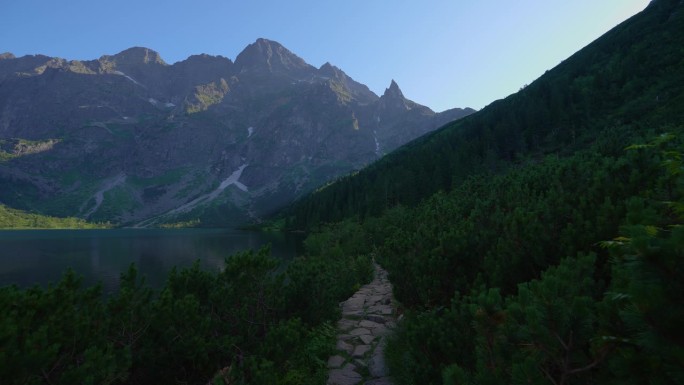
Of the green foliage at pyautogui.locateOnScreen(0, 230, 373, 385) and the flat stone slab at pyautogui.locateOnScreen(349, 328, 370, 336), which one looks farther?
the flat stone slab at pyautogui.locateOnScreen(349, 328, 370, 336)

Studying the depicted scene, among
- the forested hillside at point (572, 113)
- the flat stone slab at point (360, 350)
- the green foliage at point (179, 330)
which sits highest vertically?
the forested hillside at point (572, 113)

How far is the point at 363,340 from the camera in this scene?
37.1 ft

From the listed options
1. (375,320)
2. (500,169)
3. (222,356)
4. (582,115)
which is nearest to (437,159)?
(500,169)

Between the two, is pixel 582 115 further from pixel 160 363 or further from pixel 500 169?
pixel 160 363

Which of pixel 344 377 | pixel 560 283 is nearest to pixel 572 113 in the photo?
pixel 344 377

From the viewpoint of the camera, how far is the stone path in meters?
8.80

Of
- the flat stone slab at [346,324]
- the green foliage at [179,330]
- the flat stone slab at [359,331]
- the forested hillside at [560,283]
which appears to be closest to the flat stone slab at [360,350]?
the green foliage at [179,330]

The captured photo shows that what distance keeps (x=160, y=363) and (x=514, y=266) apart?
8.20 m

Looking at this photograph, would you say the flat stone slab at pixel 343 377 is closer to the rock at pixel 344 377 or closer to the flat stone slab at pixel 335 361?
the rock at pixel 344 377

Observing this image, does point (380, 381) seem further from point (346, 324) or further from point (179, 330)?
point (179, 330)

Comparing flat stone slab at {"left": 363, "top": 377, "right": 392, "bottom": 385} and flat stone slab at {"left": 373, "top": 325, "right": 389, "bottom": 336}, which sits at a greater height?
flat stone slab at {"left": 363, "top": 377, "right": 392, "bottom": 385}

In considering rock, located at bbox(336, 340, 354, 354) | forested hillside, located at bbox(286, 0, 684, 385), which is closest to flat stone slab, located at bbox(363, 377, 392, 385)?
forested hillside, located at bbox(286, 0, 684, 385)

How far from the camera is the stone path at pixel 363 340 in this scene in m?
8.80

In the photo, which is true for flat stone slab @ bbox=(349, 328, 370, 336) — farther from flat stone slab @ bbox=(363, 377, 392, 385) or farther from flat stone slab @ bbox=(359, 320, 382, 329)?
flat stone slab @ bbox=(363, 377, 392, 385)
